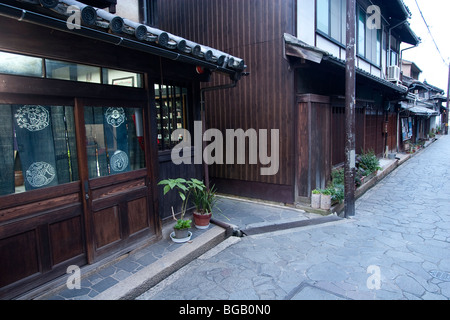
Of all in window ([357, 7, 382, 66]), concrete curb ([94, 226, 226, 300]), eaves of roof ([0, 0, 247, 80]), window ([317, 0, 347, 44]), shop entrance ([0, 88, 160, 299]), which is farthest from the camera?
window ([357, 7, 382, 66])

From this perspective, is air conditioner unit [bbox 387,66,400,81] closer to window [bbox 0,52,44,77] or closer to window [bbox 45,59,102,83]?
window [bbox 45,59,102,83]

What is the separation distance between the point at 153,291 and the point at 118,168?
85.4 inches

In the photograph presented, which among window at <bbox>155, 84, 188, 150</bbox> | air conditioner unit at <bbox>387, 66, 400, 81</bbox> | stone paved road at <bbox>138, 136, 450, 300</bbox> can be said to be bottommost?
stone paved road at <bbox>138, 136, 450, 300</bbox>

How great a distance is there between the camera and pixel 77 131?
447cm

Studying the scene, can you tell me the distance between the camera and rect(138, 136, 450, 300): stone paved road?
14.2ft

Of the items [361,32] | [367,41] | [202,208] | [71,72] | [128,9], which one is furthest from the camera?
[367,41]

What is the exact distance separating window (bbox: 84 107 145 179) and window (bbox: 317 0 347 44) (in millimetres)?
7179

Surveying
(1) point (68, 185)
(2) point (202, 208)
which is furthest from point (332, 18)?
(1) point (68, 185)

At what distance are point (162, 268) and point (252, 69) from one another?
628 cm

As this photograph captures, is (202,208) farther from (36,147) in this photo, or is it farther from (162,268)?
(36,147)

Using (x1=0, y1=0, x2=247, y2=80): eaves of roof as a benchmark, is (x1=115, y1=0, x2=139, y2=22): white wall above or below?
above

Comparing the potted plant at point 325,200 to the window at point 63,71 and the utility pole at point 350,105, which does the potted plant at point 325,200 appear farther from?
the window at point 63,71

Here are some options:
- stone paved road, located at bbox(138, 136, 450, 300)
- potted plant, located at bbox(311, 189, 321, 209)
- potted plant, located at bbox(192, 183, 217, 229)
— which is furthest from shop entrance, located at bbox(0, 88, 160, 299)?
potted plant, located at bbox(311, 189, 321, 209)
